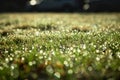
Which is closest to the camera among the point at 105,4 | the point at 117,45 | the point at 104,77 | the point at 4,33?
the point at 104,77

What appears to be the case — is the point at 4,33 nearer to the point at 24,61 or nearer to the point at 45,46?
the point at 45,46

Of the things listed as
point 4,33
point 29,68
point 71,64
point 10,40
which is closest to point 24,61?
point 29,68

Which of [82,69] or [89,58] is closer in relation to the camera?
[82,69]

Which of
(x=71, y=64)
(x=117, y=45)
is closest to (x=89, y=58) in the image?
(x=71, y=64)

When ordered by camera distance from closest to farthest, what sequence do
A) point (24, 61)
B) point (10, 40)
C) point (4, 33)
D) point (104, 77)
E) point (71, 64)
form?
point (104, 77) → point (71, 64) → point (24, 61) → point (10, 40) → point (4, 33)

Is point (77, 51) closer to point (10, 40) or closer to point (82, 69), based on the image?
point (82, 69)

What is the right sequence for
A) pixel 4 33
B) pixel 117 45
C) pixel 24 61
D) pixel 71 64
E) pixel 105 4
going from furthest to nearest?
pixel 105 4 → pixel 4 33 → pixel 117 45 → pixel 24 61 → pixel 71 64
